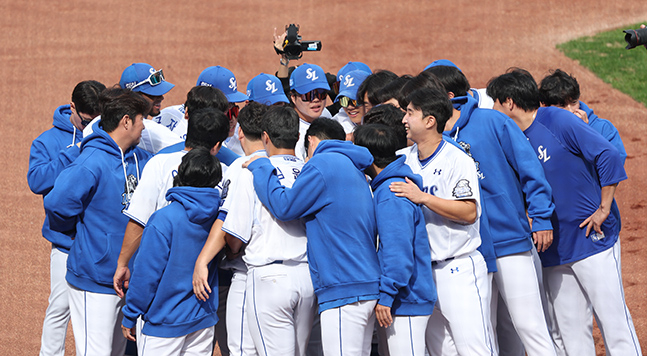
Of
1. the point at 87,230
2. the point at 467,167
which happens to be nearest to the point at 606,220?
the point at 467,167

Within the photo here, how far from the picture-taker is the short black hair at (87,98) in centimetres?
393

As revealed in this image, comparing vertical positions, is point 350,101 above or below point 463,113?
above

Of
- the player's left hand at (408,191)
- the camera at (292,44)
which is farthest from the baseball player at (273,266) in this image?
the camera at (292,44)

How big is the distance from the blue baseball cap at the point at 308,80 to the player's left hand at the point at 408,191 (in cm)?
163

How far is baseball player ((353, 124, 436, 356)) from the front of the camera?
288 centimetres

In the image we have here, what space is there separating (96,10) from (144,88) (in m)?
10.4

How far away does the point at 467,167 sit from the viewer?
3.08 meters

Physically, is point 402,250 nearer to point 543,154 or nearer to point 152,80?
point 543,154

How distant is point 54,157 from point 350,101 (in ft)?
6.40

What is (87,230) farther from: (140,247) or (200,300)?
(200,300)

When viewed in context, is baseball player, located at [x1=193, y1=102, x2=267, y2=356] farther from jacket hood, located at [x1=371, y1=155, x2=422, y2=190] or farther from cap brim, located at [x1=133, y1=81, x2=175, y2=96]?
cap brim, located at [x1=133, y1=81, x2=175, y2=96]

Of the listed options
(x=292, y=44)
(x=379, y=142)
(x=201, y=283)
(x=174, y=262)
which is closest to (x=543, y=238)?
(x=379, y=142)

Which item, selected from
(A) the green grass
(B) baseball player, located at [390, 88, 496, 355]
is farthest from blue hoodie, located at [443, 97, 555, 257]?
(A) the green grass

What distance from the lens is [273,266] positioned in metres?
2.98
